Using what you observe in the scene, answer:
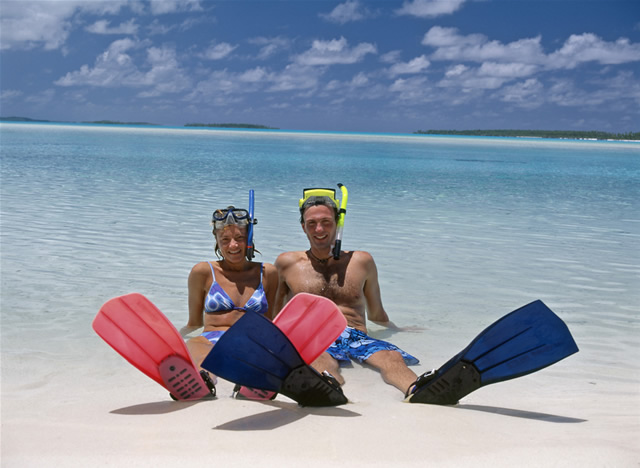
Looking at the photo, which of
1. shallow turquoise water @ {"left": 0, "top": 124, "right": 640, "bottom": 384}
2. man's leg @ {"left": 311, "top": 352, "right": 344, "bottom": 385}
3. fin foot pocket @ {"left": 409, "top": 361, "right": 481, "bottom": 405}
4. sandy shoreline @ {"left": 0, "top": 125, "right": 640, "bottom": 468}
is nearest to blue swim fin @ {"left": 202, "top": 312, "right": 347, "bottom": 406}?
sandy shoreline @ {"left": 0, "top": 125, "right": 640, "bottom": 468}

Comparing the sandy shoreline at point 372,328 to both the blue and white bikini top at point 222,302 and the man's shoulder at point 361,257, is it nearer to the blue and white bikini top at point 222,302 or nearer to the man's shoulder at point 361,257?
the blue and white bikini top at point 222,302

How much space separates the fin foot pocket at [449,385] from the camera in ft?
9.04

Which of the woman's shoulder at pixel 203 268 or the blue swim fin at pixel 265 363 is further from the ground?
the woman's shoulder at pixel 203 268

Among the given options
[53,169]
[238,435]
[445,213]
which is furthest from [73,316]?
[53,169]

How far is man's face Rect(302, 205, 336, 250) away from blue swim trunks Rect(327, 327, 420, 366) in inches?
22.3

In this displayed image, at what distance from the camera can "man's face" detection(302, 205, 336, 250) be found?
3814mm

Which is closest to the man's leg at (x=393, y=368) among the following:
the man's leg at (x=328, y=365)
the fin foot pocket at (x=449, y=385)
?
the man's leg at (x=328, y=365)

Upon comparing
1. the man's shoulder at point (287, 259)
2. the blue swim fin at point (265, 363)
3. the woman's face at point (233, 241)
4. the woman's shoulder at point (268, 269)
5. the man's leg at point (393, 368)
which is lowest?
the man's leg at point (393, 368)

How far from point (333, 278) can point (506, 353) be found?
1.37 m

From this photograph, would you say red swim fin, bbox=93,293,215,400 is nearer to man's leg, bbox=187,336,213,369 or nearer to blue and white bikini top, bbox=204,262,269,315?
man's leg, bbox=187,336,213,369

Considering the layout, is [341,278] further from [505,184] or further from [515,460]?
[505,184]

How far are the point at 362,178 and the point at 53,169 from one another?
28.1 feet

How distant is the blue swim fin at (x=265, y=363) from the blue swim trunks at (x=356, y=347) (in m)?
1.00

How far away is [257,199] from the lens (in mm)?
11922
